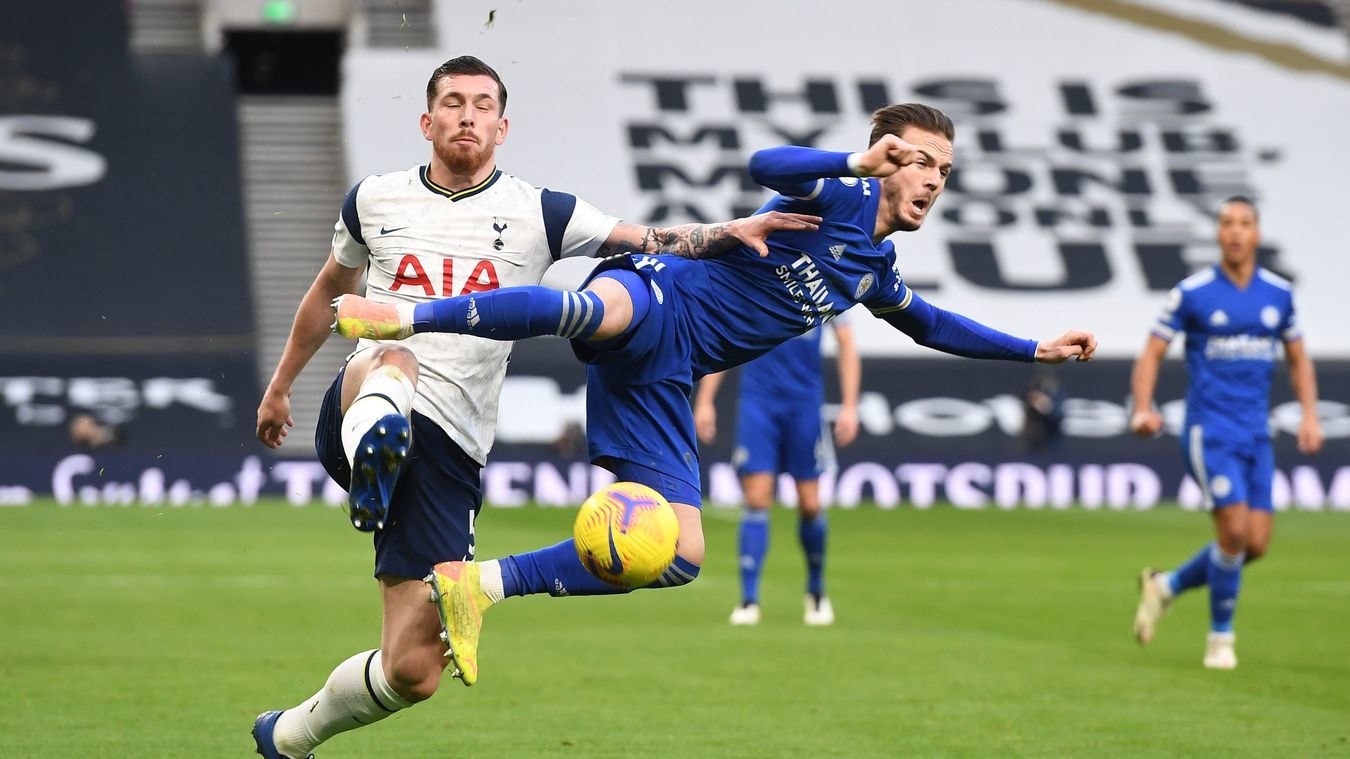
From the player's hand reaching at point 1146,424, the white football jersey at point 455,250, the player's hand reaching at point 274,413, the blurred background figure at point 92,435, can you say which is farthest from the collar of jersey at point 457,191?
the blurred background figure at point 92,435

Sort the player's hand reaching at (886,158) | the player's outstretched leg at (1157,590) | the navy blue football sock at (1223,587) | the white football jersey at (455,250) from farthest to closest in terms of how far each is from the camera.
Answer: the player's outstretched leg at (1157,590)
the navy blue football sock at (1223,587)
the white football jersey at (455,250)
the player's hand reaching at (886,158)

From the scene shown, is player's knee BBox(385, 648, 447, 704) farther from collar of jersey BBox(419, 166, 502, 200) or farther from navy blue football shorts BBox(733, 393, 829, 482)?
navy blue football shorts BBox(733, 393, 829, 482)

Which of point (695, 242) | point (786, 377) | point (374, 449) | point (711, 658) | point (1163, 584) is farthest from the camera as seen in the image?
point (786, 377)

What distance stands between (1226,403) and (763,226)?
518 centimetres

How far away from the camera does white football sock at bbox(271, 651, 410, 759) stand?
18.2 feet

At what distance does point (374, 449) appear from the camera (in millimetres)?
4875

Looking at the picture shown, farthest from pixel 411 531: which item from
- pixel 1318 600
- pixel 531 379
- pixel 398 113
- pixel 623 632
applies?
pixel 398 113

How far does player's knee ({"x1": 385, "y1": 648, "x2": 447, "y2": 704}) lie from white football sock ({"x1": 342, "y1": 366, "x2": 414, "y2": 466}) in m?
0.62

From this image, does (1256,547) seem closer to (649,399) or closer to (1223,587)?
(1223,587)

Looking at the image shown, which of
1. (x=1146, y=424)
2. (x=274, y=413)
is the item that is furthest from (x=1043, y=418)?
(x=274, y=413)

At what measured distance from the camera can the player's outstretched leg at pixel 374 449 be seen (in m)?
4.87

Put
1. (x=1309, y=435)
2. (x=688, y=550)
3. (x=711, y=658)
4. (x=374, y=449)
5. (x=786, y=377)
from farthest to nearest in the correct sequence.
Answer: (x=786, y=377) < (x=1309, y=435) < (x=711, y=658) < (x=688, y=550) < (x=374, y=449)

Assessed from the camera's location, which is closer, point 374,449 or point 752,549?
point 374,449

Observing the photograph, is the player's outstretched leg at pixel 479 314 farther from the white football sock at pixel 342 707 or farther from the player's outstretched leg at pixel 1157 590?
the player's outstretched leg at pixel 1157 590
